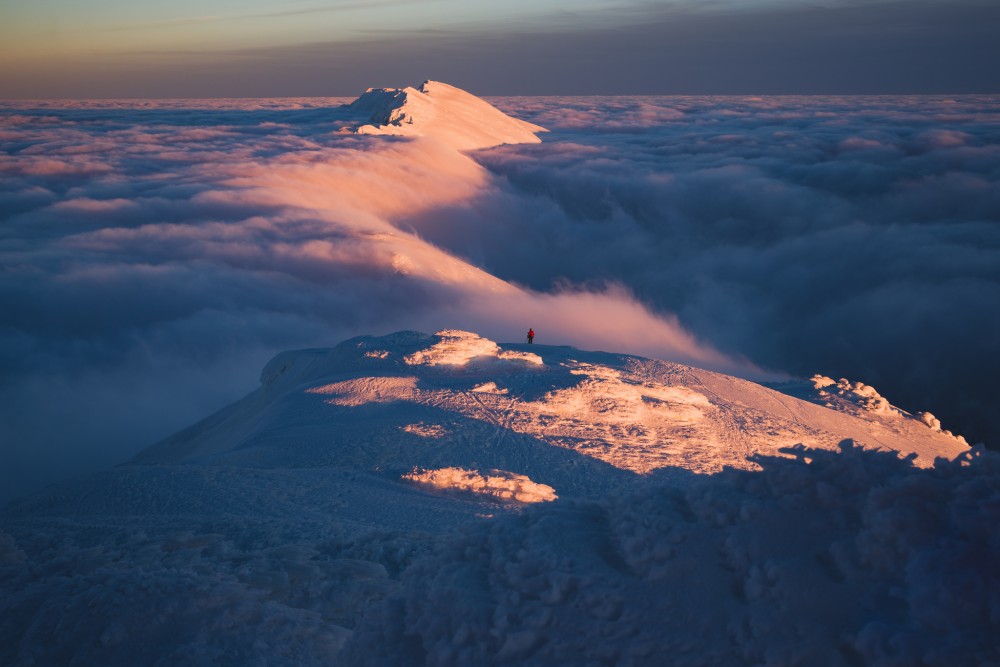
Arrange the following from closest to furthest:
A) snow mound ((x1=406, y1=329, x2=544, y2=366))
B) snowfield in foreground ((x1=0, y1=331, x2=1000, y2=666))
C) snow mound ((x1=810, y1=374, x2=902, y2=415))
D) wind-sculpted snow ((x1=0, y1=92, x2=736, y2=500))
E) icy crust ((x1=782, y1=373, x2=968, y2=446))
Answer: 1. snowfield in foreground ((x1=0, y1=331, x2=1000, y2=666))
2. snow mound ((x1=406, y1=329, x2=544, y2=366))
3. icy crust ((x1=782, y1=373, x2=968, y2=446))
4. snow mound ((x1=810, y1=374, x2=902, y2=415))
5. wind-sculpted snow ((x1=0, y1=92, x2=736, y2=500))

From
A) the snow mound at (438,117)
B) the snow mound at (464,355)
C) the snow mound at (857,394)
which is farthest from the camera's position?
the snow mound at (438,117)

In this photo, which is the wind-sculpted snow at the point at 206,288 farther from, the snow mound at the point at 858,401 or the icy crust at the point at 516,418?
the snow mound at the point at 858,401

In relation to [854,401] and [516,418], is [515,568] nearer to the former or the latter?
[516,418]

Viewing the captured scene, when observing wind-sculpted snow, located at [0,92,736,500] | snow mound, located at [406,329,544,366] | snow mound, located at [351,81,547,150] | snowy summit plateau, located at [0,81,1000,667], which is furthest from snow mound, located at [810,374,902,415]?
snow mound, located at [351,81,547,150]

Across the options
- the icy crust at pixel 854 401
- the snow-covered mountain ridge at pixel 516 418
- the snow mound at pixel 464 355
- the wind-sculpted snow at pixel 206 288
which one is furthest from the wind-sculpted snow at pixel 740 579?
the wind-sculpted snow at pixel 206 288

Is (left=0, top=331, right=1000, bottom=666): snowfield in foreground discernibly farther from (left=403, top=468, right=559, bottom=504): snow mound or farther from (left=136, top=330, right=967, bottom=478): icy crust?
(left=136, top=330, right=967, bottom=478): icy crust

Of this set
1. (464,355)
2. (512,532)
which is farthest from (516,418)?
(512,532)
